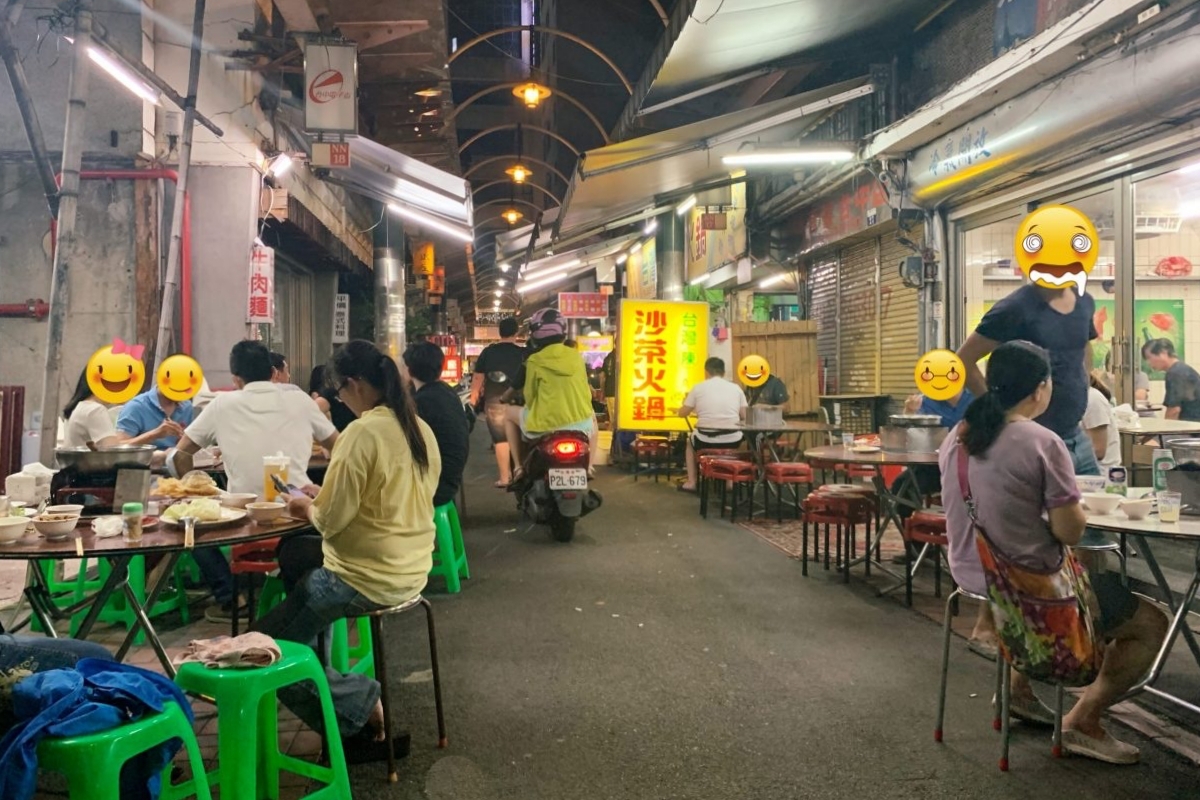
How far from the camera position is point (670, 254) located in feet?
57.4

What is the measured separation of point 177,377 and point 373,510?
129 inches

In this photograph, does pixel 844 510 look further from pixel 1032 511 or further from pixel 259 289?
pixel 259 289

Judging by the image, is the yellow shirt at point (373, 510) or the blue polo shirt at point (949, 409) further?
the blue polo shirt at point (949, 409)

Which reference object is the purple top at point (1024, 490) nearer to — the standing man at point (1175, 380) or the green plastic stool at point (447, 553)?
the green plastic stool at point (447, 553)

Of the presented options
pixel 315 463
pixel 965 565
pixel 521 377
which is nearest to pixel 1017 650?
pixel 965 565

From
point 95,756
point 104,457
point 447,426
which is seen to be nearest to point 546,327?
point 447,426

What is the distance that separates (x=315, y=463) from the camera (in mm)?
6113

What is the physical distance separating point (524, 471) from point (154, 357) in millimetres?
4149

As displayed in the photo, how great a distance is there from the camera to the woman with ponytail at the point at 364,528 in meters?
3.33

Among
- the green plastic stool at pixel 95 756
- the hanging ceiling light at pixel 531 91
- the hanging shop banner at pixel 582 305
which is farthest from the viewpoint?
the hanging shop banner at pixel 582 305

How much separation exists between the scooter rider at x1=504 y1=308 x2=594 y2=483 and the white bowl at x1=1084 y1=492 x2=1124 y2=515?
16.3 ft

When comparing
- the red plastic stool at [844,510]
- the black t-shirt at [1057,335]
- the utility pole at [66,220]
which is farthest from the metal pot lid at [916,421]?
the utility pole at [66,220]

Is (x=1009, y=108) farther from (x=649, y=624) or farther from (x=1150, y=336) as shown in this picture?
(x=649, y=624)

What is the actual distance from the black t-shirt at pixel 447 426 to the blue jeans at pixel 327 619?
2.42 m
